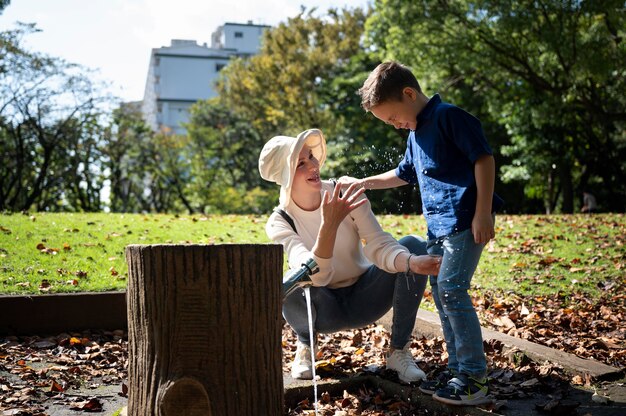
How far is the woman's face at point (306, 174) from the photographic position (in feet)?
12.3

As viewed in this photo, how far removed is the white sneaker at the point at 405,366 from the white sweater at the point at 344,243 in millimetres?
509

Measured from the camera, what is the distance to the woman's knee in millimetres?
3799

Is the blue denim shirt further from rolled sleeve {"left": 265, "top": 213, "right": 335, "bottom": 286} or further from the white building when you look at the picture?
the white building

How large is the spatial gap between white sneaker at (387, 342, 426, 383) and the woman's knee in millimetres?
589

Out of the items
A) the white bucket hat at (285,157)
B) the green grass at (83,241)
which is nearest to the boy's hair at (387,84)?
the white bucket hat at (285,157)

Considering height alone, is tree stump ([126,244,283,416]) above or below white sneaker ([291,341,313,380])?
above

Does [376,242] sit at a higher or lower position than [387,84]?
lower

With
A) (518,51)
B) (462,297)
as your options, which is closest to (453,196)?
(462,297)

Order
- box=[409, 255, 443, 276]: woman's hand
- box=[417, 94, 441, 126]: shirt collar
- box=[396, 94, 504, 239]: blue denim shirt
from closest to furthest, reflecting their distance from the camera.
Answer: box=[396, 94, 504, 239]: blue denim shirt
box=[409, 255, 443, 276]: woman's hand
box=[417, 94, 441, 126]: shirt collar

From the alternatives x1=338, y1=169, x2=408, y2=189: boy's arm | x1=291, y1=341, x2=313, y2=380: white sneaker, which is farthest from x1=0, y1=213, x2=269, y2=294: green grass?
x1=338, y1=169, x2=408, y2=189: boy's arm

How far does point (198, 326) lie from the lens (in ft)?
8.91

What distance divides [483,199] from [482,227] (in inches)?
5.4

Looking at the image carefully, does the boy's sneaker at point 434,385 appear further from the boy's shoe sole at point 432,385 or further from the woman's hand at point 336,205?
the woman's hand at point 336,205

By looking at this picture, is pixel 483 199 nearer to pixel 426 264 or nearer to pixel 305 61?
pixel 426 264
